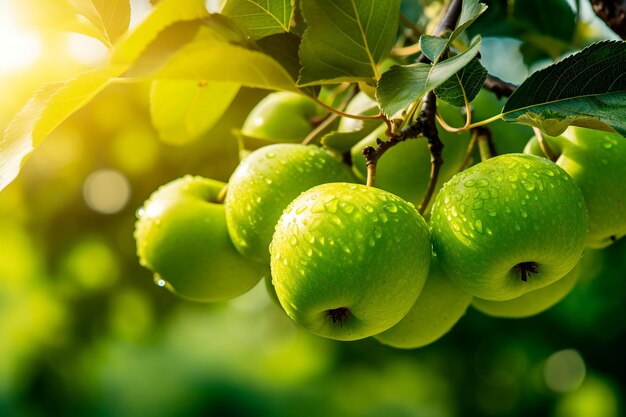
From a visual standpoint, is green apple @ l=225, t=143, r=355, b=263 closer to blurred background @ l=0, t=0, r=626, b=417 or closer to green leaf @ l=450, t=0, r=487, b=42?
green leaf @ l=450, t=0, r=487, b=42

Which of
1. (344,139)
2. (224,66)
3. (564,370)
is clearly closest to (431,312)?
(344,139)

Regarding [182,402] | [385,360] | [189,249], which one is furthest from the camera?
[182,402]

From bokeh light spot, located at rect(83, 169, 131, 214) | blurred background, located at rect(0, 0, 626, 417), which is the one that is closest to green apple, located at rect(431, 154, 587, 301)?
blurred background, located at rect(0, 0, 626, 417)

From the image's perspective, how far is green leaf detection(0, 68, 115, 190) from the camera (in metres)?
0.76

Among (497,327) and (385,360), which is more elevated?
(497,327)

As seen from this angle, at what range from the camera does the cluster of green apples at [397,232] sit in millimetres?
771

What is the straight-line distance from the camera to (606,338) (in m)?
2.76

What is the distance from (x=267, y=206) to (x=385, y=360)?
2.57 metres

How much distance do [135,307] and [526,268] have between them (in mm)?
2490

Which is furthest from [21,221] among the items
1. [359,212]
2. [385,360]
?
[359,212]

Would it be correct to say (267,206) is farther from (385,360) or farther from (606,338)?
(385,360)

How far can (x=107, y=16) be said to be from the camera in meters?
0.96

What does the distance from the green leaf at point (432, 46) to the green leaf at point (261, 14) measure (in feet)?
0.71

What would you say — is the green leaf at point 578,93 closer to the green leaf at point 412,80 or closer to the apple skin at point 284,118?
the green leaf at point 412,80
